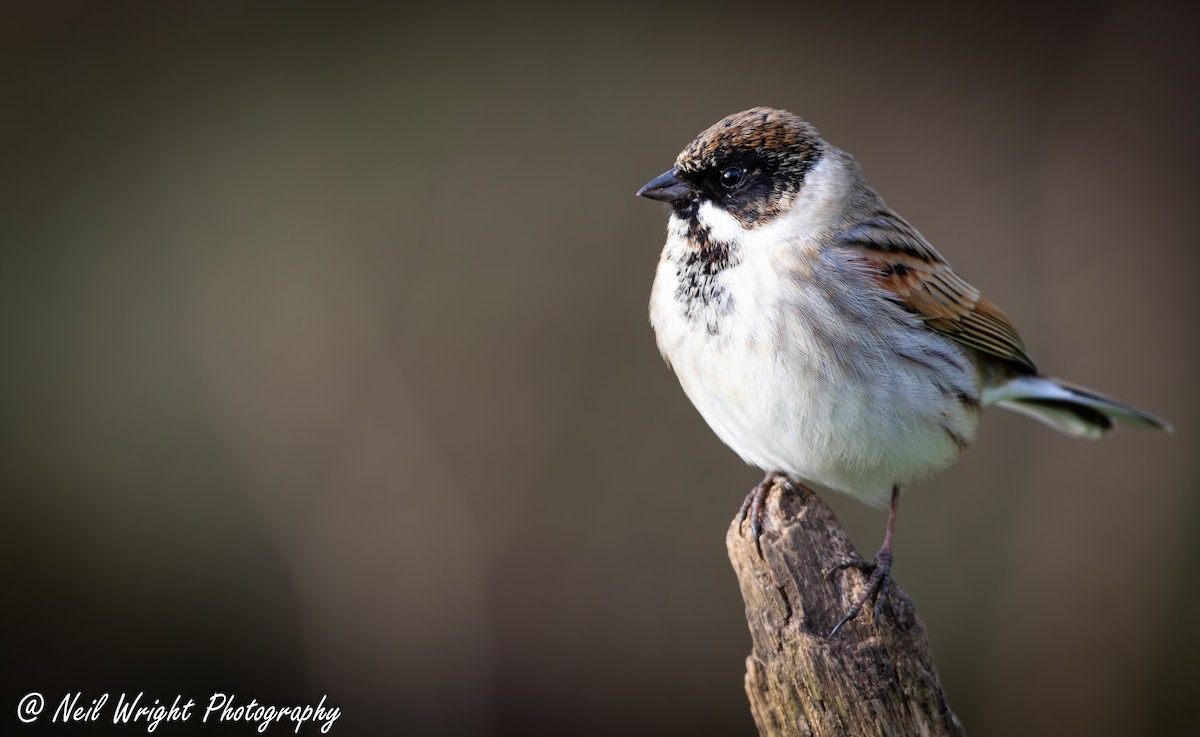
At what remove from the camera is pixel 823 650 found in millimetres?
2752

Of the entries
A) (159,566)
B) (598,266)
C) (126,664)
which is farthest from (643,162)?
(126,664)

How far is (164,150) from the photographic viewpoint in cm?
672

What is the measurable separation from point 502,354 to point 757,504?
3.39 m

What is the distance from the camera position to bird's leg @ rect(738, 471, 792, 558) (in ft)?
10.0

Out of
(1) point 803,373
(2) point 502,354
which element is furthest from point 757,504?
(2) point 502,354

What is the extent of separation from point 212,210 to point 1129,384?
5.78 m

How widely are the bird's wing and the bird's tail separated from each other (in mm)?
217

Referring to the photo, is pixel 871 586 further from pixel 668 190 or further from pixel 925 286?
pixel 668 190

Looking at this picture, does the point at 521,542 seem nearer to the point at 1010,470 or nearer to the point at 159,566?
the point at 159,566

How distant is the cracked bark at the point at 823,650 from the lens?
8.84 feet

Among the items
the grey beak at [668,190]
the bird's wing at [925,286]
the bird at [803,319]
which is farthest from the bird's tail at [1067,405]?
the grey beak at [668,190]

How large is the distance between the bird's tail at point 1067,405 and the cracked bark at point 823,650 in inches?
61.0

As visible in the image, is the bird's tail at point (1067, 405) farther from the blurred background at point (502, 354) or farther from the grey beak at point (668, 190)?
the blurred background at point (502, 354)

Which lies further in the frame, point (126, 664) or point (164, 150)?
point (164, 150)
